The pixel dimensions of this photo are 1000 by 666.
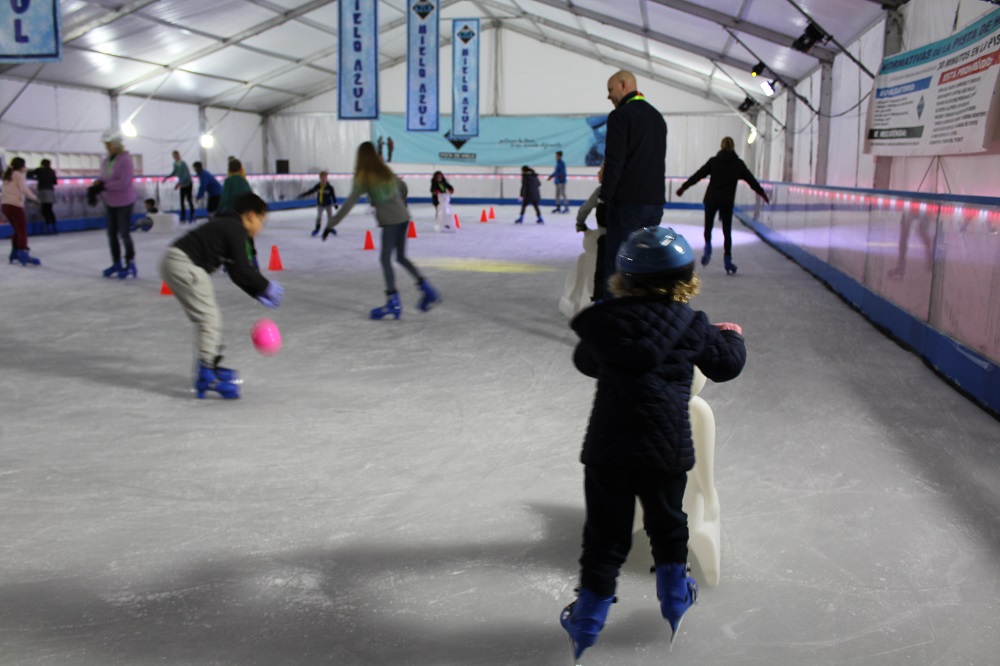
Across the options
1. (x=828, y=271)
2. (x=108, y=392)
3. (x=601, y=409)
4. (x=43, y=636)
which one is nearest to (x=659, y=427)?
(x=601, y=409)

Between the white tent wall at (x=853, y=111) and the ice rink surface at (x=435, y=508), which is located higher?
the white tent wall at (x=853, y=111)

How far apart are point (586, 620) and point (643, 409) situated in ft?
1.78

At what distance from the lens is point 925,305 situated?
19.5ft

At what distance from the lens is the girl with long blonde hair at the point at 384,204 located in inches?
273

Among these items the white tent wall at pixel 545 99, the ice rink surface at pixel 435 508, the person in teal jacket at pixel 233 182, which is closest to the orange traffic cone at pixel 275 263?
the person in teal jacket at pixel 233 182

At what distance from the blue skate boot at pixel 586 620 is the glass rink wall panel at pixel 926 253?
11.4 ft

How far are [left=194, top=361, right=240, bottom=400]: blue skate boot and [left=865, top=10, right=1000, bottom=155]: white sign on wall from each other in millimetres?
5963

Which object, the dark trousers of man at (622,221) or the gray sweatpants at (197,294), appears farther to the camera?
the dark trousers of man at (622,221)

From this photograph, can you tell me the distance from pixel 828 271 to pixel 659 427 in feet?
26.7

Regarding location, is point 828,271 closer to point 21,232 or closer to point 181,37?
point 21,232

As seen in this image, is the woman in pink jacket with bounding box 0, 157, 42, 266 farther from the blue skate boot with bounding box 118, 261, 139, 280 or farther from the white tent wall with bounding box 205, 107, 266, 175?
the white tent wall with bounding box 205, 107, 266, 175

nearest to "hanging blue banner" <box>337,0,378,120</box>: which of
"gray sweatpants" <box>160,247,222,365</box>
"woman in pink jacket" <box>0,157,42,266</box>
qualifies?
"woman in pink jacket" <box>0,157,42,266</box>

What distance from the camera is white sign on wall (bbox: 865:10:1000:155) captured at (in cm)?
680

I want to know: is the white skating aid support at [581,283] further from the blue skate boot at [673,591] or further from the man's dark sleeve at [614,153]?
the blue skate boot at [673,591]
